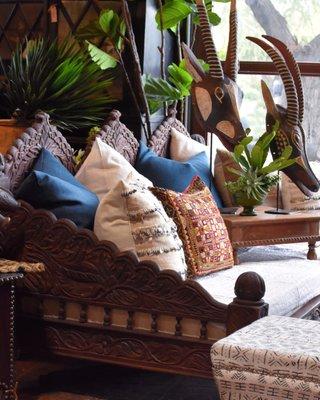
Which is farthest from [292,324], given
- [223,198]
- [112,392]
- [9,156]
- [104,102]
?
[104,102]

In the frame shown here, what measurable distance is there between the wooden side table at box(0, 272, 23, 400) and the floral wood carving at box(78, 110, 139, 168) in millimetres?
1329

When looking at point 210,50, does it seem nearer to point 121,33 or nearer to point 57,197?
point 121,33

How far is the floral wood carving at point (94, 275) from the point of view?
3.25 meters

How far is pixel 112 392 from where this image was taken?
3707mm

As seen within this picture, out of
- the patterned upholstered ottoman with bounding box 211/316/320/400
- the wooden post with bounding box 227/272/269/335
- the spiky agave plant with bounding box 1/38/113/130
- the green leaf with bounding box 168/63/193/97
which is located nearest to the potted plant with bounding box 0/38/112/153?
the spiky agave plant with bounding box 1/38/113/130

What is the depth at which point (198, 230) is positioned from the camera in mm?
3793


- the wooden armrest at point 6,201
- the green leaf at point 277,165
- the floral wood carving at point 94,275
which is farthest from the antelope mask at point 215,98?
the wooden armrest at point 6,201

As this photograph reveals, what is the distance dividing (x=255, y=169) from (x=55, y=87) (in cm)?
144

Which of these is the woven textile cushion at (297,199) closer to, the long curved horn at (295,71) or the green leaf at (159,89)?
the long curved horn at (295,71)

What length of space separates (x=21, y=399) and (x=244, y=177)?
5.37 feet

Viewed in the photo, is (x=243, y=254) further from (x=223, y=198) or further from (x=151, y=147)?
(x=151, y=147)

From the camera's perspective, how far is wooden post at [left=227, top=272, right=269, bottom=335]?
121 inches

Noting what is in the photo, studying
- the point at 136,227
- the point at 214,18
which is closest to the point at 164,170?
the point at 136,227

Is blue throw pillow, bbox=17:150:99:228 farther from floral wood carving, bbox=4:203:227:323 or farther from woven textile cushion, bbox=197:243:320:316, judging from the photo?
woven textile cushion, bbox=197:243:320:316
